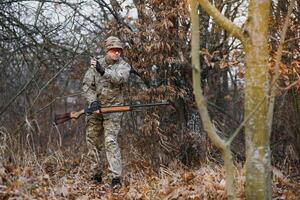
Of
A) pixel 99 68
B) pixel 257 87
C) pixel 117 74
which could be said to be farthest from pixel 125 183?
pixel 257 87

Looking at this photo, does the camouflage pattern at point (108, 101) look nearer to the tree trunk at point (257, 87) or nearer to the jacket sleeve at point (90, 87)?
the jacket sleeve at point (90, 87)

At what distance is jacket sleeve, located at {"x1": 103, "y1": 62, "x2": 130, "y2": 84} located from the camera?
23.9 feet

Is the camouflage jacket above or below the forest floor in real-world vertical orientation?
above

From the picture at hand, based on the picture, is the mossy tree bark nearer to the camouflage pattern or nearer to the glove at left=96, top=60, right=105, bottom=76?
the glove at left=96, top=60, right=105, bottom=76

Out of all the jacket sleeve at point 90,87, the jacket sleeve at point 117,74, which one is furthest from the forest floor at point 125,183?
the jacket sleeve at point 117,74

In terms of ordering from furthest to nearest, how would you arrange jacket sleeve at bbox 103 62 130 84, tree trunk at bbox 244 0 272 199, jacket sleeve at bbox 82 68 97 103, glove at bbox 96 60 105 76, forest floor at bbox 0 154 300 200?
jacket sleeve at bbox 82 68 97 103
jacket sleeve at bbox 103 62 130 84
glove at bbox 96 60 105 76
forest floor at bbox 0 154 300 200
tree trunk at bbox 244 0 272 199

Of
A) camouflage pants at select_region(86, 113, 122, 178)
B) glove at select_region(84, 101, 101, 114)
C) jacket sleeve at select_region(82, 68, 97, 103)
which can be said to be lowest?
camouflage pants at select_region(86, 113, 122, 178)

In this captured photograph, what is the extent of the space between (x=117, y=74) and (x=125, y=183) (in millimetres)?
1449

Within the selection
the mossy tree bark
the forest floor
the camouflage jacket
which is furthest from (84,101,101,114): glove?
the mossy tree bark

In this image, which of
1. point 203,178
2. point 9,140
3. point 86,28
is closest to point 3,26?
point 86,28

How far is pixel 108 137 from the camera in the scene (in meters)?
7.39

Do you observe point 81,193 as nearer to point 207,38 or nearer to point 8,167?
point 8,167

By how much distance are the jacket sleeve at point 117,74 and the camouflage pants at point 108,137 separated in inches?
18.4

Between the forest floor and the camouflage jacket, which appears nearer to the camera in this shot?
the forest floor
